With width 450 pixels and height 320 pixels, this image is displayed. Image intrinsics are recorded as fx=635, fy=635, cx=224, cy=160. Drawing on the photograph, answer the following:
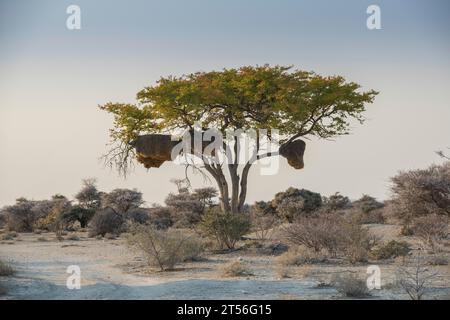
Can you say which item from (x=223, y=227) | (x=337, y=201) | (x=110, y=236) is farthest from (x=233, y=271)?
(x=337, y=201)

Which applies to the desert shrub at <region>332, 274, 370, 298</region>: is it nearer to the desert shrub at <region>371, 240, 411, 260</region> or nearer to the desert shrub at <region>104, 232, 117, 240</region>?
the desert shrub at <region>371, 240, 411, 260</region>

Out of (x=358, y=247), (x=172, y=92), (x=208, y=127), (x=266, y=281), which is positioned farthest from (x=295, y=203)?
(x=266, y=281)

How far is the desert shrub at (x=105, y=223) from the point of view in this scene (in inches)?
1017

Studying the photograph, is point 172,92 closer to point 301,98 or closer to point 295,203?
point 301,98

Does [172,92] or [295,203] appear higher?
[172,92]

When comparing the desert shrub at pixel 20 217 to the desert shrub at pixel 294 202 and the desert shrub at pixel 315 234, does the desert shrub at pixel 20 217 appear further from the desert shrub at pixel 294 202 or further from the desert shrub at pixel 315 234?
the desert shrub at pixel 315 234

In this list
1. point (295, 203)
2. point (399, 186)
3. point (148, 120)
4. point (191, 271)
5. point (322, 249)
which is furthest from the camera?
point (295, 203)

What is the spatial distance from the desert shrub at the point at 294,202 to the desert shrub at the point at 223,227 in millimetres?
11771

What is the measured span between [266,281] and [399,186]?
9381mm

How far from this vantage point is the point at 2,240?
2527 cm

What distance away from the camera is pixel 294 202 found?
32.2 meters

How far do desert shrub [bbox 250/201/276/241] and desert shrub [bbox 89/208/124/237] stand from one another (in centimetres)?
562

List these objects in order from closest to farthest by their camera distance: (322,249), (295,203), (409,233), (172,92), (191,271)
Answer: (191,271), (322,249), (409,233), (172,92), (295,203)

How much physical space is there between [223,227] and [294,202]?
13.7 meters
